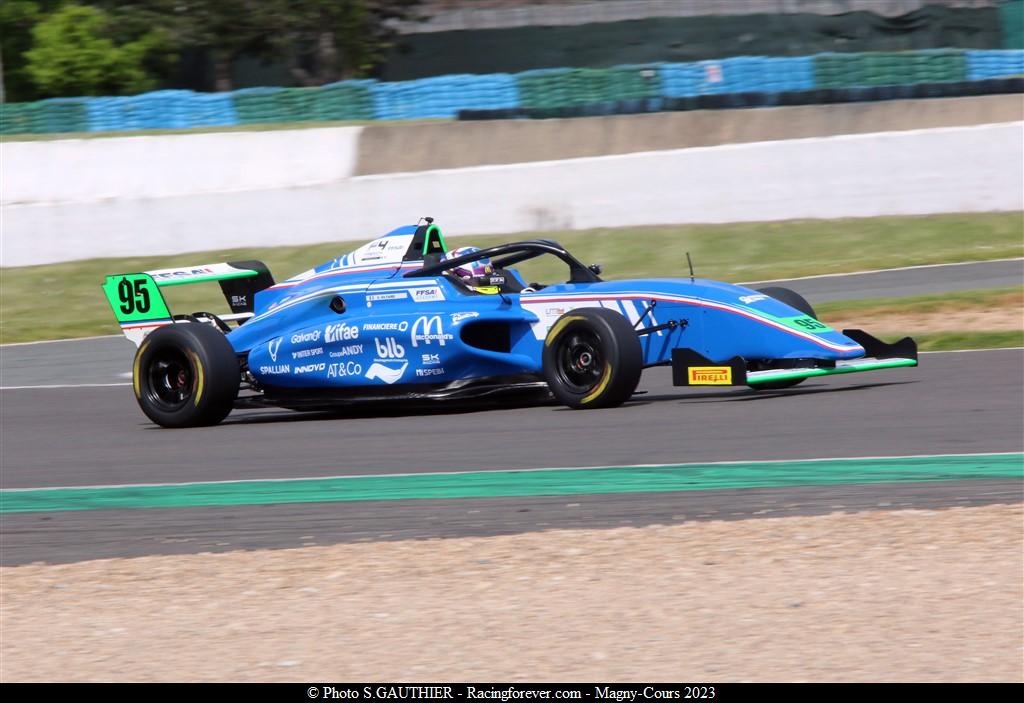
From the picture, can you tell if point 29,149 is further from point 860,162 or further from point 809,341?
point 809,341

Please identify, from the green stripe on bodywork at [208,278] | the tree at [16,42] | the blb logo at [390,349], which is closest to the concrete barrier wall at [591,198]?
the green stripe on bodywork at [208,278]

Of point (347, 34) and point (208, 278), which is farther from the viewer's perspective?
point (347, 34)

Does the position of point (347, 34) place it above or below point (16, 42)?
below

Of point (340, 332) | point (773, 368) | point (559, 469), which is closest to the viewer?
point (559, 469)

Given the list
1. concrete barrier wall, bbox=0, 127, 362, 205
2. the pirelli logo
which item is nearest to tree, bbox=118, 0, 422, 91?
concrete barrier wall, bbox=0, 127, 362, 205

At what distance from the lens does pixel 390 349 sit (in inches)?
415

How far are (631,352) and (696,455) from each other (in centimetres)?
144

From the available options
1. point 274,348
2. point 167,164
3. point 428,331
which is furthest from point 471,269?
point 167,164

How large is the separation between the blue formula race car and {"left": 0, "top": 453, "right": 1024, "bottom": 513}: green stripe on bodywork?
5.63ft

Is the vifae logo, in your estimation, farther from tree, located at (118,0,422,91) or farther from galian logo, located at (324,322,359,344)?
tree, located at (118,0,422,91)

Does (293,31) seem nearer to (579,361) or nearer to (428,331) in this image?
(428,331)

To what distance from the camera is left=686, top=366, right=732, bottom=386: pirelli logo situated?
9386mm

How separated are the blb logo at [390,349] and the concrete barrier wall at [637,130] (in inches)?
575

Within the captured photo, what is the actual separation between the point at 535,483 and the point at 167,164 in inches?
705
